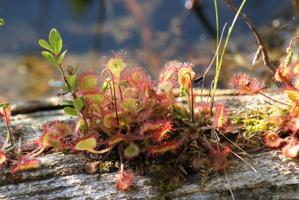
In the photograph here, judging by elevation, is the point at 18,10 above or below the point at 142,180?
above

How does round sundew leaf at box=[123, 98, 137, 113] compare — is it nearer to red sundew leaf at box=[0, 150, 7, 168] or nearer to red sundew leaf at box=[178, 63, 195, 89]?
red sundew leaf at box=[178, 63, 195, 89]

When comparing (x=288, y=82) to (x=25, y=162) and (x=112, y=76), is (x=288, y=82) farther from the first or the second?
(x=25, y=162)

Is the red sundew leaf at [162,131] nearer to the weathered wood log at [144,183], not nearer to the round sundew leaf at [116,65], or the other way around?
the weathered wood log at [144,183]

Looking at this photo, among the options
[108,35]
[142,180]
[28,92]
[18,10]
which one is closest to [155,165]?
[142,180]

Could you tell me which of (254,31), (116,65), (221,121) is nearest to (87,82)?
(116,65)

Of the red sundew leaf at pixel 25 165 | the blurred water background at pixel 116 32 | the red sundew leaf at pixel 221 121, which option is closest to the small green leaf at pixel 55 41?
the red sundew leaf at pixel 25 165

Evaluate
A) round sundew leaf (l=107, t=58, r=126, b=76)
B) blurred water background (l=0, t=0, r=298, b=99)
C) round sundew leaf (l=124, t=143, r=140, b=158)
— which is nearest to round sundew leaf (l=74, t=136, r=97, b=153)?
round sundew leaf (l=124, t=143, r=140, b=158)
